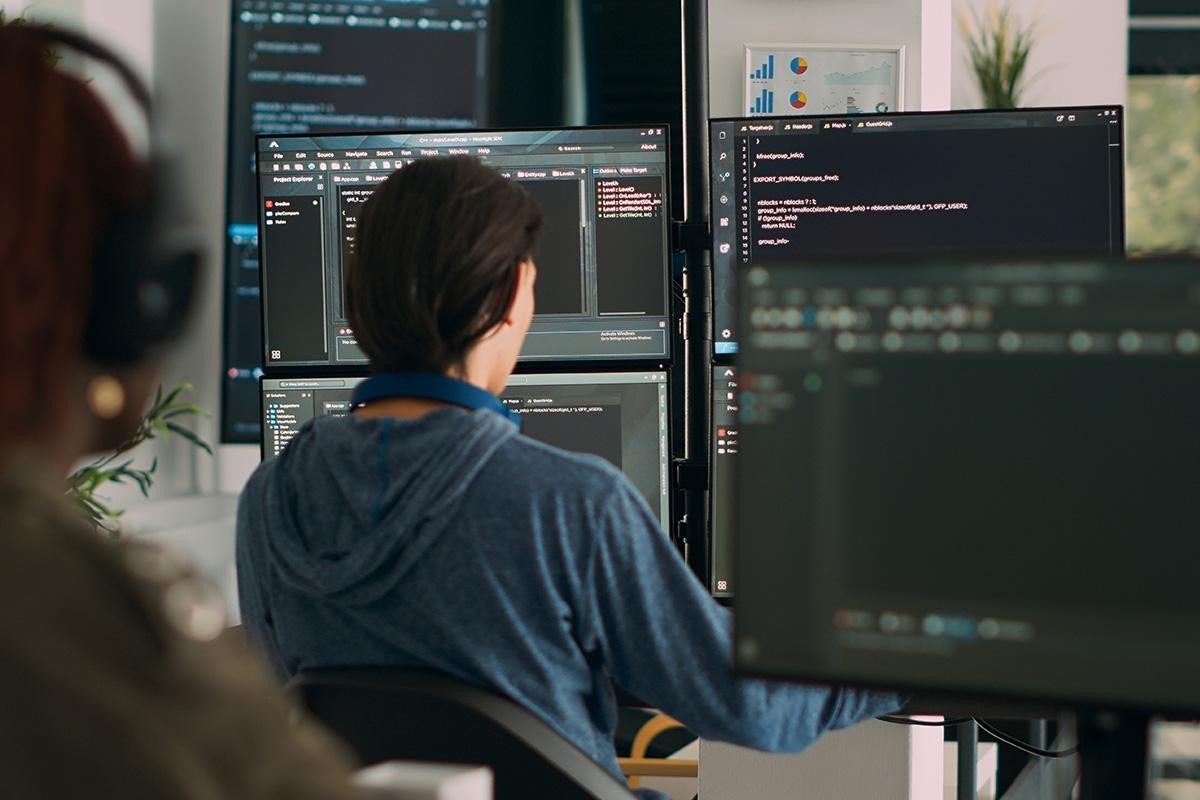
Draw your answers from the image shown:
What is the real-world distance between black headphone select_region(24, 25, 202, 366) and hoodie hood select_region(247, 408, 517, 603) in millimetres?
548

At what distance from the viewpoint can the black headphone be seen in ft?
1.80

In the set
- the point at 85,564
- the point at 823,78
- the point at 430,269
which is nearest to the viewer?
the point at 85,564

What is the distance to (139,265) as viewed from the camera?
1.84ft

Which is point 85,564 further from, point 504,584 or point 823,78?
point 823,78

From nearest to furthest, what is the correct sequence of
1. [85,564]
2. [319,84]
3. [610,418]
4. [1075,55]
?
[85,564] → [610,418] → [319,84] → [1075,55]

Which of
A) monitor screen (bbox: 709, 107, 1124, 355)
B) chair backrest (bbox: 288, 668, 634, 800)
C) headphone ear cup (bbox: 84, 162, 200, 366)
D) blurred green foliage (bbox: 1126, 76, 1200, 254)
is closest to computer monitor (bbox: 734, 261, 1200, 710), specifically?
chair backrest (bbox: 288, 668, 634, 800)

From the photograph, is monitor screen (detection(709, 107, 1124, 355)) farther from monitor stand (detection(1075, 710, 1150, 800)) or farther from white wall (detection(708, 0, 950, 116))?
monitor stand (detection(1075, 710, 1150, 800))

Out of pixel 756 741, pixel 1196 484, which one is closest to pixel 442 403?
pixel 756 741

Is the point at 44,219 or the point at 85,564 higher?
the point at 44,219

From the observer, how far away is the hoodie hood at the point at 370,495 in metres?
1.13

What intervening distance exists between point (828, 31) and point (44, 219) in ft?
6.36

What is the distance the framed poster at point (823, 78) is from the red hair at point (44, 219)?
70.4 inches

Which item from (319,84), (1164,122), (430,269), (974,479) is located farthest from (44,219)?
(1164,122)

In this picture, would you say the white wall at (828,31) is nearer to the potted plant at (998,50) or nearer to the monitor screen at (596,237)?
the monitor screen at (596,237)
